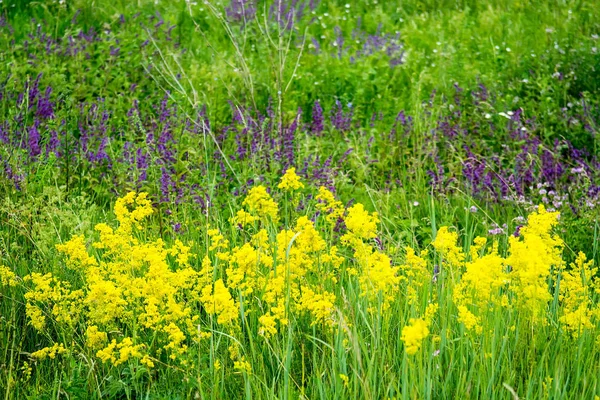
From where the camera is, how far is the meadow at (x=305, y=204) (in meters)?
2.66

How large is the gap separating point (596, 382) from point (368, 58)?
4.29 meters

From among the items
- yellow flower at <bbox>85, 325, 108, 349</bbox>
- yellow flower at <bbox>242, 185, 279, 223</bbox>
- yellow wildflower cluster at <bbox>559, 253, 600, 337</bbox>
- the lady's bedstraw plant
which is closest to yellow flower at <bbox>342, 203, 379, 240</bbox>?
the lady's bedstraw plant

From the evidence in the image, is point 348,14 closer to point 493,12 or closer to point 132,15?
point 493,12

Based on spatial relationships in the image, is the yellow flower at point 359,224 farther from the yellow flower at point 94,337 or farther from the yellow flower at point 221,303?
the yellow flower at point 94,337

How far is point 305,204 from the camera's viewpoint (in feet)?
14.2

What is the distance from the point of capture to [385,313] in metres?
2.76

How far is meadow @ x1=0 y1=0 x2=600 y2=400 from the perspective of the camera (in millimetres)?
2656

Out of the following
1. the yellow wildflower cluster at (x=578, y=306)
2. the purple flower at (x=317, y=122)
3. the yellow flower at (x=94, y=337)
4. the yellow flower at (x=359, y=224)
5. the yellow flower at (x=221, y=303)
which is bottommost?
the purple flower at (x=317, y=122)

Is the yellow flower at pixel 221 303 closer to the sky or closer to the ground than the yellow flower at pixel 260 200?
closer to the ground

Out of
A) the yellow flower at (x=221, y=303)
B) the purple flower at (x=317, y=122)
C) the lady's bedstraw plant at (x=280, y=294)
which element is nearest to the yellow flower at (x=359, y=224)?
the lady's bedstraw plant at (x=280, y=294)

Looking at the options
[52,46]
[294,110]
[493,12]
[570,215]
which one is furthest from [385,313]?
[493,12]

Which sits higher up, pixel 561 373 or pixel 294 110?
pixel 561 373

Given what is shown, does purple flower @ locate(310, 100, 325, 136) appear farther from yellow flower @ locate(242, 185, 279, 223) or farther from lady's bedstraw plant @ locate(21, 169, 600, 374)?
yellow flower @ locate(242, 185, 279, 223)

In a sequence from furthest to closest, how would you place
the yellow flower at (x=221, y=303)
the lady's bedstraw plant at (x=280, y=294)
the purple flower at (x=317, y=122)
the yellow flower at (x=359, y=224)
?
the purple flower at (x=317, y=122)
the yellow flower at (x=359, y=224)
the lady's bedstraw plant at (x=280, y=294)
the yellow flower at (x=221, y=303)
